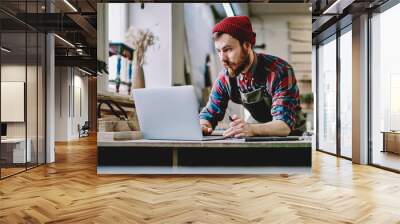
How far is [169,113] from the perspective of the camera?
18.9ft

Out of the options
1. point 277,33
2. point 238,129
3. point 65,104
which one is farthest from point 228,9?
point 65,104

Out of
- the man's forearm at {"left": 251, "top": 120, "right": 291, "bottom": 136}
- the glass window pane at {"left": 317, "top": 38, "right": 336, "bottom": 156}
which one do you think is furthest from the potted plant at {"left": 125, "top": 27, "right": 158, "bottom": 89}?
the glass window pane at {"left": 317, "top": 38, "right": 336, "bottom": 156}

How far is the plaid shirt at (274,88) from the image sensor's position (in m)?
5.74

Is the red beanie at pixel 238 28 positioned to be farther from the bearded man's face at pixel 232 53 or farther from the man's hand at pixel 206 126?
the man's hand at pixel 206 126

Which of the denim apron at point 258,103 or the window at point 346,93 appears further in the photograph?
the window at point 346,93

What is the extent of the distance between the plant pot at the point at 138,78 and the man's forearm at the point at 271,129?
1.76m

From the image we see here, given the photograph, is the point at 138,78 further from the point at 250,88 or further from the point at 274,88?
the point at 274,88

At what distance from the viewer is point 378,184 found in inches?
214

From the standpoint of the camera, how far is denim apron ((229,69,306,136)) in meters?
5.76

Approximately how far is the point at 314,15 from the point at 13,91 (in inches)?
219

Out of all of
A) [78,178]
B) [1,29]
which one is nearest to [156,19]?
[1,29]

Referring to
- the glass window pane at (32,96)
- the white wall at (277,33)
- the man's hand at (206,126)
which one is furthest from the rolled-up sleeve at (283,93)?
the glass window pane at (32,96)

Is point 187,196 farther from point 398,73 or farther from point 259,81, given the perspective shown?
point 398,73

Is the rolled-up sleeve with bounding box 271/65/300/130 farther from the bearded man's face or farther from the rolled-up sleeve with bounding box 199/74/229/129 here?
the rolled-up sleeve with bounding box 199/74/229/129
